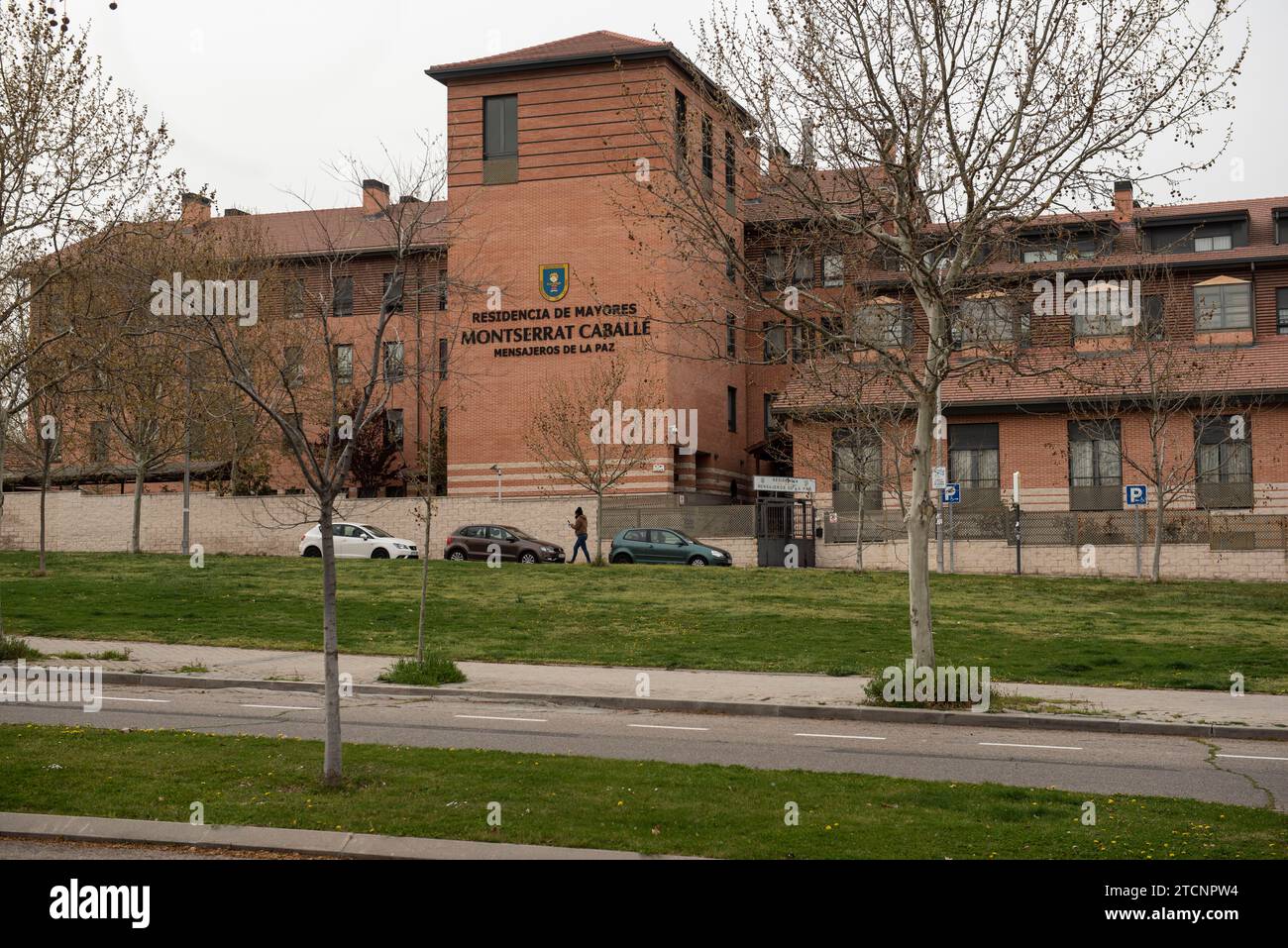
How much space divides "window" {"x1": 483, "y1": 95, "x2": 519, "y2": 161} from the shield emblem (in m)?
4.46

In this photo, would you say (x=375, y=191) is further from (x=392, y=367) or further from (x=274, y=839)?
(x=274, y=839)

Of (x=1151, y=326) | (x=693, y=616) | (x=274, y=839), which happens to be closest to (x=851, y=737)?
(x=274, y=839)

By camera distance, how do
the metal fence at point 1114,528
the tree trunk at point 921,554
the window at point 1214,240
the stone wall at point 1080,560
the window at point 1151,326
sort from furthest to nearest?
1. the window at point 1214,240
2. the metal fence at point 1114,528
3. the stone wall at point 1080,560
4. the window at point 1151,326
5. the tree trunk at point 921,554

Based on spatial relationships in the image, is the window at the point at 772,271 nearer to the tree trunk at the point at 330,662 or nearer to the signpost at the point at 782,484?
the tree trunk at the point at 330,662

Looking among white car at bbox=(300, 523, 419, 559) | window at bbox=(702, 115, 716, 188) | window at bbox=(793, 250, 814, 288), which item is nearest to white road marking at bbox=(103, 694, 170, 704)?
window at bbox=(702, 115, 716, 188)

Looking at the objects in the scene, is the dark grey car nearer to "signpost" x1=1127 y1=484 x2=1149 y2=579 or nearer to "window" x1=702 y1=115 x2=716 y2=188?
"signpost" x1=1127 y1=484 x2=1149 y2=579

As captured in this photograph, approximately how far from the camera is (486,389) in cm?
4744

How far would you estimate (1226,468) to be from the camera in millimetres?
41750

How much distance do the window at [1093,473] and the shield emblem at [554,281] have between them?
18516mm

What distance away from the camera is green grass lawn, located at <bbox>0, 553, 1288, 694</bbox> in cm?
1858

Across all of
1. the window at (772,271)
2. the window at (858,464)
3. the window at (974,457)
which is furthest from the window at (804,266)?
the window at (974,457)

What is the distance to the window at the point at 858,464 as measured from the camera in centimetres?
3728
